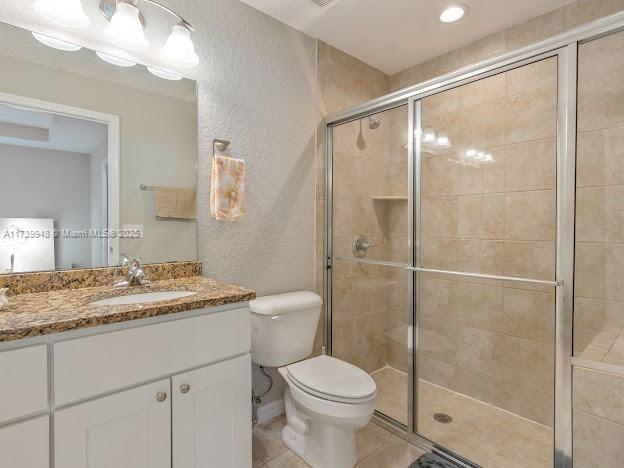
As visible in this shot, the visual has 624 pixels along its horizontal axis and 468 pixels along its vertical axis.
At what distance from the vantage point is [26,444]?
0.86 metres

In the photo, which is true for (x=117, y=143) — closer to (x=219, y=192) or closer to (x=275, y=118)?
(x=219, y=192)

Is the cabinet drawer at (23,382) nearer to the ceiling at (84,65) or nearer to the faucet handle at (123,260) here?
the faucet handle at (123,260)

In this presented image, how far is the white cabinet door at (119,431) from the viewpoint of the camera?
36.2 inches

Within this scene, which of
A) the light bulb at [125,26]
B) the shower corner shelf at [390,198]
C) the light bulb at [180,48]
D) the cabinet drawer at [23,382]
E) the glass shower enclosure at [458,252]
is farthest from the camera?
the shower corner shelf at [390,198]

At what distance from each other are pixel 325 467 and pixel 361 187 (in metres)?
1.59

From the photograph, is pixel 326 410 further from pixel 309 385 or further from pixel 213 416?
pixel 213 416

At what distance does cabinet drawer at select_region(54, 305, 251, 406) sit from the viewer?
3.00 ft

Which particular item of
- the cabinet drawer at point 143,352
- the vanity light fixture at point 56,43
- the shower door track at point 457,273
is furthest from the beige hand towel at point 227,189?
the shower door track at point 457,273

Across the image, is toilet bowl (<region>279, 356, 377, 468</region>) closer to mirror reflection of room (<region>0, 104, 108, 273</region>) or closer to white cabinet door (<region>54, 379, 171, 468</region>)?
white cabinet door (<region>54, 379, 171, 468</region>)

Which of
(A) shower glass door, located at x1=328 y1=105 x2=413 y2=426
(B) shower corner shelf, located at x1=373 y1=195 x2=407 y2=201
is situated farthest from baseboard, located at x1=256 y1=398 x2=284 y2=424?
(B) shower corner shelf, located at x1=373 y1=195 x2=407 y2=201

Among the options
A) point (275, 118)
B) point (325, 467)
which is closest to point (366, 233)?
point (275, 118)

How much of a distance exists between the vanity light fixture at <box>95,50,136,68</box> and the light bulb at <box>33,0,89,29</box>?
124mm

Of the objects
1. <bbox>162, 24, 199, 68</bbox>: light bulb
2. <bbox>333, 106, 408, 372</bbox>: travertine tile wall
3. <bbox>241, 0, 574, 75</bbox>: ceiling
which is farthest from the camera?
<bbox>333, 106, 408, 372</bbox>: travertine tile wall

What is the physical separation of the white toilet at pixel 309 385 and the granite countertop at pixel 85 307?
42cm
